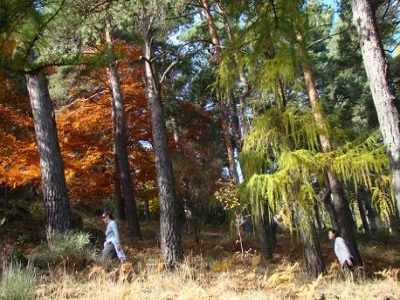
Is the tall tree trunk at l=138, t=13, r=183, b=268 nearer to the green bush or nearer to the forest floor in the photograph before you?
the forest floor

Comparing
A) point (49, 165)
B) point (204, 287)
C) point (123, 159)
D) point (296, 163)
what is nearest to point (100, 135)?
point (123, 159)

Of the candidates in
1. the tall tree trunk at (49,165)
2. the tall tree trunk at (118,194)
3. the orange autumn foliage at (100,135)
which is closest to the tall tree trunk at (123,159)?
the orange autumn foliage at (100,135)

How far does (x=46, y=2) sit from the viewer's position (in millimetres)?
6207

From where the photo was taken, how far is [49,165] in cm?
1002

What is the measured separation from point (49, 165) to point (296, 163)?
623cm

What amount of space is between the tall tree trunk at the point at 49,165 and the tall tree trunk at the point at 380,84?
7069 mm

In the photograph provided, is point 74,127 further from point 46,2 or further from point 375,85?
point 375,85

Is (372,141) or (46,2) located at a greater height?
(46,2)

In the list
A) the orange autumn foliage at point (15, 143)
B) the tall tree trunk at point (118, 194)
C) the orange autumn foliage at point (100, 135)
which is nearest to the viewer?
the orange autumn foliage at point (15, 143)

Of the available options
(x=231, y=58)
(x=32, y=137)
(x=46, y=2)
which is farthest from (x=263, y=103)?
(x=32, y=137)

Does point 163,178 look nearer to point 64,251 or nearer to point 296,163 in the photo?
point 64,251

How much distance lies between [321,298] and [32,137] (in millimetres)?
11942

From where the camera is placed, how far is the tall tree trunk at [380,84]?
211 inches

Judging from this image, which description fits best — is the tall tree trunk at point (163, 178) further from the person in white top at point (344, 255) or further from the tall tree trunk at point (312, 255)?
the person in white top at point (344, 255)
